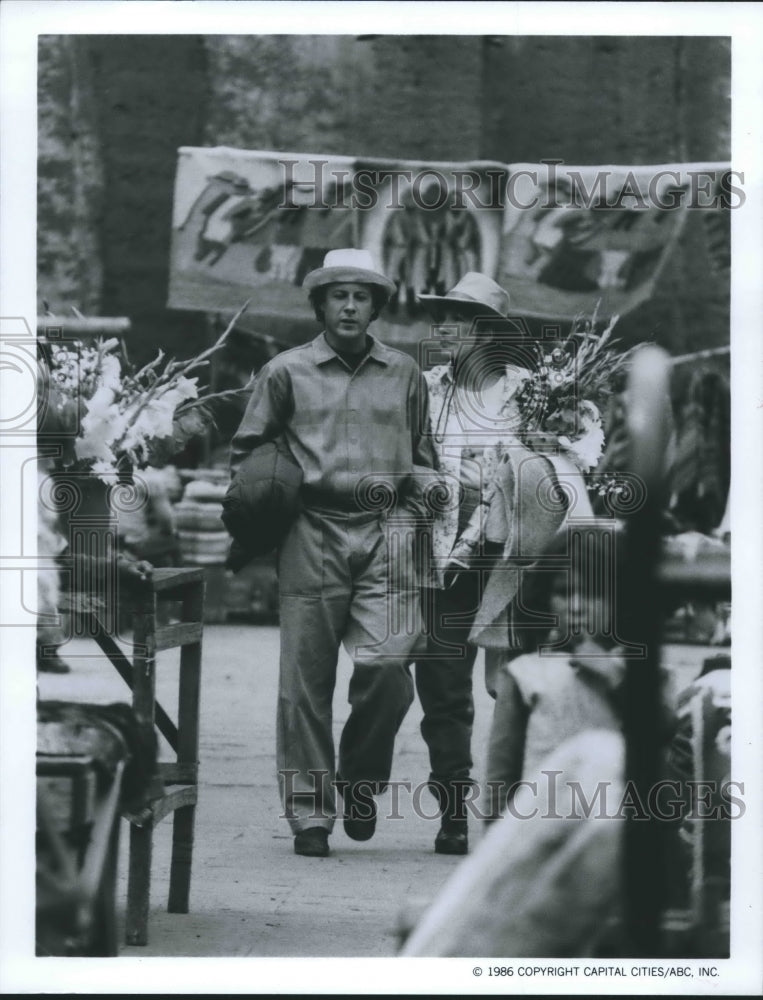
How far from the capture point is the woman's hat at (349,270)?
18.2 ft

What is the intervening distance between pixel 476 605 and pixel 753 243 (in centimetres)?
125

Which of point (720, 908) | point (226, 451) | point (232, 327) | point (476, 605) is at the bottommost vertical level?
point (720, 908)

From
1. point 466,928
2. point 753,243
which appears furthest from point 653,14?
point 466,928

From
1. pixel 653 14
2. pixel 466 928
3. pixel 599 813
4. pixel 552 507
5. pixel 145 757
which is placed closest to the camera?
pixel 466 928

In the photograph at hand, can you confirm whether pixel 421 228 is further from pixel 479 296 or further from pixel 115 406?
pixel 115 406

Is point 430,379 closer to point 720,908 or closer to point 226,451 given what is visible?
point 226,451

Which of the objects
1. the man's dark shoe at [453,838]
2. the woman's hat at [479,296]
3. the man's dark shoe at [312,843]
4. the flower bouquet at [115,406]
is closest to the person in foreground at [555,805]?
the man's dark shoe at [453,838]

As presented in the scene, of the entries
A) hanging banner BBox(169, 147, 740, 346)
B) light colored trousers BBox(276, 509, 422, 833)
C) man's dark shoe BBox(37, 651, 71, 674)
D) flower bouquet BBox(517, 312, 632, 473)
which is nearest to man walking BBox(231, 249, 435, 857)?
light colored trousers BBox(276, 509, 422, 833)

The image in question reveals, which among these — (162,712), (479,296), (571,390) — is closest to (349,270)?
(479,296)

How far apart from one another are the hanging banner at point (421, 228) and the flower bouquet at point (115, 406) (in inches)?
12.4

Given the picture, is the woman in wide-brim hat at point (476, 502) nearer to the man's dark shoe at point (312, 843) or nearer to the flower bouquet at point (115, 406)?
the man's dark shoe at point (312, 843)

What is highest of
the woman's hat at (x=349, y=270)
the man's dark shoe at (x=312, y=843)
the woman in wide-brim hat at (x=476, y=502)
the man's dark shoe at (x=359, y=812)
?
the woman's hat at (x=349, y=270)

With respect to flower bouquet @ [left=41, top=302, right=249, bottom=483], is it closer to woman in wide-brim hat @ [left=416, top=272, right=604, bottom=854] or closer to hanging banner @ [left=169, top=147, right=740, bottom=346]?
hanging banner @ [left=169, top=147, right=740, bottom=346]

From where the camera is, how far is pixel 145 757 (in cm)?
480
